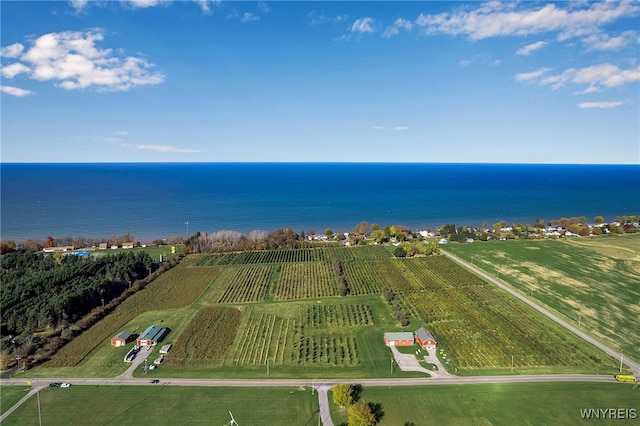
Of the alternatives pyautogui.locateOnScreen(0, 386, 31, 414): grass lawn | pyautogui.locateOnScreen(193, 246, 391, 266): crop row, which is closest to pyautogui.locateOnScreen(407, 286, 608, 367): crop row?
pyautogui.locateOnScreen(193, 246, 391, 266): crop row

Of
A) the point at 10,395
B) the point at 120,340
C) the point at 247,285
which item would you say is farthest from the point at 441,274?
the point at 10,395

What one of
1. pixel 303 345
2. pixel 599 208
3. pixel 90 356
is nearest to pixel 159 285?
pixel 90 356

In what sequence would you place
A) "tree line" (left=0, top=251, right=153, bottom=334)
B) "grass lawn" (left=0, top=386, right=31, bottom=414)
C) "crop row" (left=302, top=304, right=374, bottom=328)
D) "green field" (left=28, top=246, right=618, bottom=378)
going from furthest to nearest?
"crop row" (left=302, top=304, right=374, bottom=328) < "tree line" (left=0, top=251, right=153, bottom=334) < "green field" (left=28, top=246, right=618, bottom=378) < "grass lawn" (left=0, top=386, right=31, bottom=414)

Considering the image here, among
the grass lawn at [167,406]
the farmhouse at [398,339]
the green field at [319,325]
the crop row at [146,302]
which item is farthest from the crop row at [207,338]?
the farmhouse at [398,339]

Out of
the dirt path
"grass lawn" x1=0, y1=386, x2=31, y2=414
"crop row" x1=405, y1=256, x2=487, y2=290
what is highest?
"crop row" x1=405, y1=256, x2=487, y2=290

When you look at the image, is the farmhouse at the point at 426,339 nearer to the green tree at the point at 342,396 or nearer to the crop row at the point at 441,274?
the green tree at the point at 342,396

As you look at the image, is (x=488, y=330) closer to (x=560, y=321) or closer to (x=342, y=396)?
(x=560, y=321)

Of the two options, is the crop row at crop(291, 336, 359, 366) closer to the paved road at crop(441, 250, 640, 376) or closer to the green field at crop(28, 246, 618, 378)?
the green field at crop(28, 246, 618, 378)

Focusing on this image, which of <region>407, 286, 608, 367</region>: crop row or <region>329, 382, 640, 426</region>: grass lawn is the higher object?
<region>407, 286, 608, 367</region>: crop row

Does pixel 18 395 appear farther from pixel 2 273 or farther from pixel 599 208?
pixel 599 208
